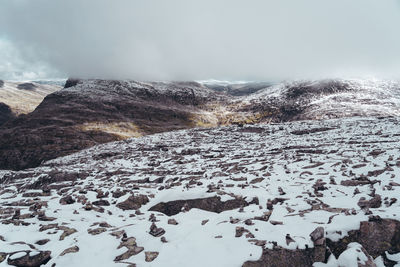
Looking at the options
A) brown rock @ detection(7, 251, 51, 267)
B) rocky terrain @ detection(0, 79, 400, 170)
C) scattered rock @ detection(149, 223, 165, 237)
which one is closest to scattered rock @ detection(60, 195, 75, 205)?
brown rock @ detection(7, 251, 51, 267)

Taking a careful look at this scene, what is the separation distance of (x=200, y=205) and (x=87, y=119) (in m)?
103

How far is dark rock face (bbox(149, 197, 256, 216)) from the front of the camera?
9703 mm

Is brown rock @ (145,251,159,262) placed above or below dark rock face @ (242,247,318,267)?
below

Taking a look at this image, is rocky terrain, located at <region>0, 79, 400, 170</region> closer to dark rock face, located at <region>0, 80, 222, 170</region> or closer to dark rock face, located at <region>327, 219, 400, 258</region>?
dark rock face, located at <region>0, 80, 222, 170</region>

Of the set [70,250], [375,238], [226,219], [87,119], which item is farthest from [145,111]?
[375,238]

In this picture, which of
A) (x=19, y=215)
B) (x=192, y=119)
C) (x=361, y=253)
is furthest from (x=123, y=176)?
(x=192, y=119)

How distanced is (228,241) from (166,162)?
50.6 feet

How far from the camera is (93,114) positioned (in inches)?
4139

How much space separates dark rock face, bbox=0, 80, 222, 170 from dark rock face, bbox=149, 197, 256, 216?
6560 centimetres

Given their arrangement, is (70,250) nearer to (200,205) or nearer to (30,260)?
(30,260)

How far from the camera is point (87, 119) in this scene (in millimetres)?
98438

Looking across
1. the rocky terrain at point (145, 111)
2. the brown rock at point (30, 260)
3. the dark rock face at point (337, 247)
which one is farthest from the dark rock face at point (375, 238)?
the rocky terrain at point (145, 111)

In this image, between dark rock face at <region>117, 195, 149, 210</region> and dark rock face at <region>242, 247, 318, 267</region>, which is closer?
dark rock face at <region>242, 247, 318, 267</region>

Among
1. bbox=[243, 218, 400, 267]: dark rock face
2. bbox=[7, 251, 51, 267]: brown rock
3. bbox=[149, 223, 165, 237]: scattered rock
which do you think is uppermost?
bbox=[243, 218, 400, 267]: dark rock face
